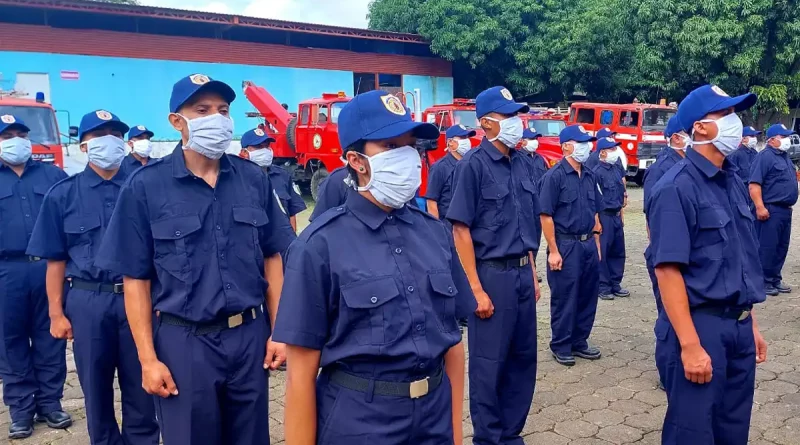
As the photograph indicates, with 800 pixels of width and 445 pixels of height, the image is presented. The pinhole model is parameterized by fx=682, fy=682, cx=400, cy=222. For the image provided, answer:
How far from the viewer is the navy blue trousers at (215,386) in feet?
8.95

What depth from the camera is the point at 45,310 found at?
14.9 ft

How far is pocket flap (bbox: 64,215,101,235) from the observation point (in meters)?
3.73

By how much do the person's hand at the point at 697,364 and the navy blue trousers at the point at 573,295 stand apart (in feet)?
8.63

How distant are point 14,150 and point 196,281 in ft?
8.53

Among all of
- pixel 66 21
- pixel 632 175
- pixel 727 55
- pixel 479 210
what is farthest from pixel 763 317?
pixel 66 21

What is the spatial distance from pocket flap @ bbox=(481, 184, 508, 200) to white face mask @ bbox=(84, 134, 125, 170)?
2.12 m

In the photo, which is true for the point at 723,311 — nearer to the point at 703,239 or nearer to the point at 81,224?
the point at 703,239

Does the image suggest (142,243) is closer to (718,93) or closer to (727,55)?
(718,93)

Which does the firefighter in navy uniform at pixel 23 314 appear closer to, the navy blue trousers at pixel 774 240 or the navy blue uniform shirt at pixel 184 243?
the navy blue uniform shirt at pixel 184 243

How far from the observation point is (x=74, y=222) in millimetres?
3742

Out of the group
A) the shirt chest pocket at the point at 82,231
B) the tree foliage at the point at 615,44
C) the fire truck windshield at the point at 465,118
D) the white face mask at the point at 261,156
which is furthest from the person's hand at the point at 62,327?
the tree foliage at the point at 615,44

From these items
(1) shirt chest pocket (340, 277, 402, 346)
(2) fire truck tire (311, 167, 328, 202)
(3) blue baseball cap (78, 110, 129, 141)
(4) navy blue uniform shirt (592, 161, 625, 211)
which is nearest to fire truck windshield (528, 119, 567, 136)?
(2) fire truck tire (311, 167, 328, 202)

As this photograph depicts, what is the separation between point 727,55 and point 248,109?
14.6 m

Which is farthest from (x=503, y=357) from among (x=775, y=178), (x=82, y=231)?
(x=775, y=178)
